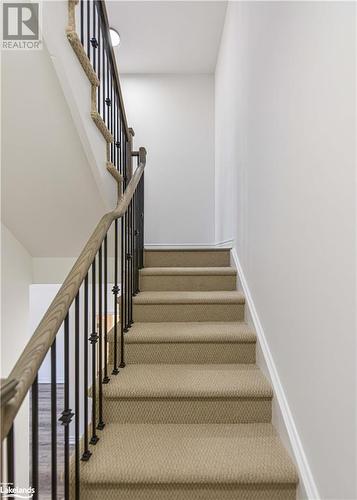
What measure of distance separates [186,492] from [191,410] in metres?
0.42

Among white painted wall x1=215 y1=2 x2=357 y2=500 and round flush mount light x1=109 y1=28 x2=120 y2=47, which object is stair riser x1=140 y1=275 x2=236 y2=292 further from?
round flush mount light x1=109 y1=28 x2=120 y2=47

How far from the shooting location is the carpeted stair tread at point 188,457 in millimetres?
1495

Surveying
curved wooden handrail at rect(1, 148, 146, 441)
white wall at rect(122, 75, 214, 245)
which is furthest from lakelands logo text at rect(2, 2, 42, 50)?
white wall at rect(122, 75, 214, 245)

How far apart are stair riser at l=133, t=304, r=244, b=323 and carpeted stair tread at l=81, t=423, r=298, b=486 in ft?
2.84

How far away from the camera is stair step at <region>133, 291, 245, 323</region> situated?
261 centimetres

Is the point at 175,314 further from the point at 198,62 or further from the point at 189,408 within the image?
the point at 198,62

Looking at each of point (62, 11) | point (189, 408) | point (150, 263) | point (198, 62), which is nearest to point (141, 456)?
point (189, 408)

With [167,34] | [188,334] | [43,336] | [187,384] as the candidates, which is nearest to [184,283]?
[188,334]

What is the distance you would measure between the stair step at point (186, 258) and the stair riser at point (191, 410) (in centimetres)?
156

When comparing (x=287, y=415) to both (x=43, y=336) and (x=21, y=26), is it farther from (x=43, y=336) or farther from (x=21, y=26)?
(x=21, y=26)

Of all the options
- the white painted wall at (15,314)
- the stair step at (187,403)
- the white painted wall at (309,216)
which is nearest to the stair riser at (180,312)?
the white painted wall at (309,216)

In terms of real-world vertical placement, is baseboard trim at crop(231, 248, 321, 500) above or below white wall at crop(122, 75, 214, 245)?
below

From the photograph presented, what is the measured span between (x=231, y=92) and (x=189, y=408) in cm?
282

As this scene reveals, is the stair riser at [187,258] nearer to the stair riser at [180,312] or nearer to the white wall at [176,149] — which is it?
the stair riser at [180,312]
